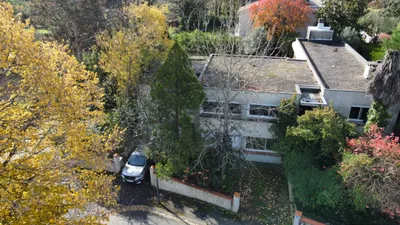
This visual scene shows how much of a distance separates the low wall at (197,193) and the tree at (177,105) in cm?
151

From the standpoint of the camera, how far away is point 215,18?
4612 cm

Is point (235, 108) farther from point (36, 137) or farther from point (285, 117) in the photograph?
point (36, 137)

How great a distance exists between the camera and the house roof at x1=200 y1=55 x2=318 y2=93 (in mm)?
20281

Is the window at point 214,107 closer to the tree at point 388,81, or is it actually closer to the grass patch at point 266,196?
the grass patch at point 266,196

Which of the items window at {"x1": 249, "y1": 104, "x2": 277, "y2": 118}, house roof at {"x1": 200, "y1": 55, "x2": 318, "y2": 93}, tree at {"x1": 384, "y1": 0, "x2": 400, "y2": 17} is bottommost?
window at {"x1": 249, "y1": 104, "x2": 277, "y2": 118}

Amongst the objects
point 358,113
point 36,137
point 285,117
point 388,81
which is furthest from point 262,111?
point 36,137

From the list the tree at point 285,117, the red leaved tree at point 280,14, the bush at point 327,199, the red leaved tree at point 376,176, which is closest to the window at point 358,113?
the tree at point 285,117

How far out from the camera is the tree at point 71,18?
2910cm

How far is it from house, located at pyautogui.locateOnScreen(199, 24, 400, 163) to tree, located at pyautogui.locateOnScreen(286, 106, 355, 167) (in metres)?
1.66

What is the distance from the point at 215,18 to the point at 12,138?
4008cm

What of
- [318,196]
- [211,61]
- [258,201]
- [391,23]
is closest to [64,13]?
[211,61]

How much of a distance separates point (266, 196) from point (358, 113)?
27.9 feet

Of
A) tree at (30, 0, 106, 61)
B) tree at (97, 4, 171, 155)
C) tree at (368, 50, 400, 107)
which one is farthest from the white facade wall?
tree at (30, 0, 106, 61)

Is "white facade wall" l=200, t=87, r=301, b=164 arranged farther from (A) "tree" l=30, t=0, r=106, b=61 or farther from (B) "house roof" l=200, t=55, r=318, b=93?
(A) "tree" l=30, t=0, r=106, b=61
